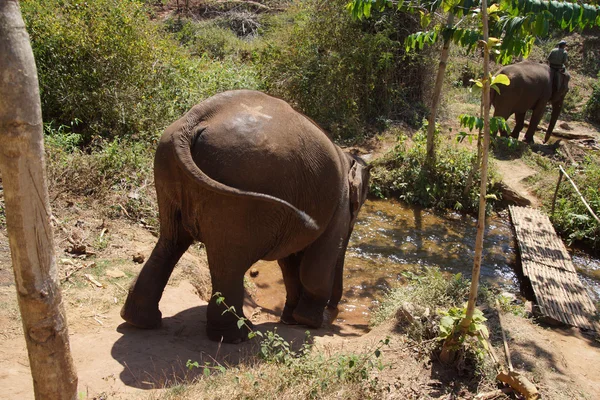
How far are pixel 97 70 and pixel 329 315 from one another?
5.41 metres

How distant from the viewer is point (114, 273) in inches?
202

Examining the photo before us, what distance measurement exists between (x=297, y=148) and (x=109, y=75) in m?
5.36

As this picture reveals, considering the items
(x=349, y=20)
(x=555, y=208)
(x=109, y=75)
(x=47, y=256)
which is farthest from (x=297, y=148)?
(x=349, y=20)

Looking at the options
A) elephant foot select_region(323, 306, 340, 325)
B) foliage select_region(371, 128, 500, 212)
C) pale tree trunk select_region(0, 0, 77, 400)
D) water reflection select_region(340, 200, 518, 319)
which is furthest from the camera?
foliage select_region(371, 128, 500, 212)

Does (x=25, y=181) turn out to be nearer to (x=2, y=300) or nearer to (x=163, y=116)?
(x=2, y=300)

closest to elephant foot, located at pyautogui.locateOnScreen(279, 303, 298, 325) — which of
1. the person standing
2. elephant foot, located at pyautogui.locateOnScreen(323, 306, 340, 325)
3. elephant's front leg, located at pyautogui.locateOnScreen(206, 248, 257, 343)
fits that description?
elephant foot, located at pyautogui.locateOnScreen(323, 306, 340, 325)

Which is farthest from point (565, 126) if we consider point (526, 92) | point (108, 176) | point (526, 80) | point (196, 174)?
point (196, 174)

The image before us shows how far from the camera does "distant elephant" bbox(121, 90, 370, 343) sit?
3645mm

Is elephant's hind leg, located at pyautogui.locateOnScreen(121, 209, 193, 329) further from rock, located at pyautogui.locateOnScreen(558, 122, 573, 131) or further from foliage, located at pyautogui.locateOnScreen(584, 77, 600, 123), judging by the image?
foliage, located at pyautogui.locateOnScreen(584, 77, 600, 123)

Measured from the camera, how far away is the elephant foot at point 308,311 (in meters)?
4.92

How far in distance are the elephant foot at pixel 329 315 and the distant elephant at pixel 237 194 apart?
0.91 metres

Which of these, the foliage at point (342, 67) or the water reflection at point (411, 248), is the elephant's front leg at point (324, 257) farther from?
the foliage at point (342, 67)

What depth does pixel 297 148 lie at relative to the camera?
3986mm

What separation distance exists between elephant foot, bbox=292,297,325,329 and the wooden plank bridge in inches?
102
